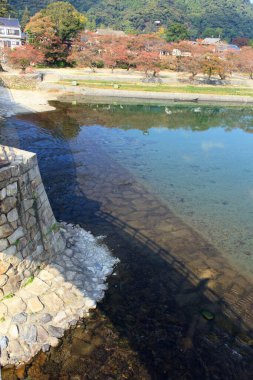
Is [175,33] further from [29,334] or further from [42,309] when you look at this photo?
[29,334]

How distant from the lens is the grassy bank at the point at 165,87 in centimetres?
4469

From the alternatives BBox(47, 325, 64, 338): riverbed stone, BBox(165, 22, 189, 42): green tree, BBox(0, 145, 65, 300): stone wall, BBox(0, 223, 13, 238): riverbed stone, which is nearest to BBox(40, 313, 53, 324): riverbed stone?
BBox(47, 325, 64, 338): riverbed stone

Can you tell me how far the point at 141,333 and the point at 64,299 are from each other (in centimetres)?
245

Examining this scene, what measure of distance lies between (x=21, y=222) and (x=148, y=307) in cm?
472

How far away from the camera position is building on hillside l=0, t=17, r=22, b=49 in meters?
68.4

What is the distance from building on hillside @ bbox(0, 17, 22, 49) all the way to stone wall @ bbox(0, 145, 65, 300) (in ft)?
227

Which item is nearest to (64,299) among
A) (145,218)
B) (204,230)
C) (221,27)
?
(145,218)

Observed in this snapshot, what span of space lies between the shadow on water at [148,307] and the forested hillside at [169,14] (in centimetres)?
10919

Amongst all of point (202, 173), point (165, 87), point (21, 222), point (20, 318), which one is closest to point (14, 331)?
point (20, 318)

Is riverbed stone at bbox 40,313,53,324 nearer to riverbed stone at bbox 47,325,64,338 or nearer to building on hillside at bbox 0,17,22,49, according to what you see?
riverbed stone at bbox 47,325,64,338

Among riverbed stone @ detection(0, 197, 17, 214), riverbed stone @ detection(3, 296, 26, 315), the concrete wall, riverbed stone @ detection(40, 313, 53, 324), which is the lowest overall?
riverbed stone @ detection(40, 313, 53, 324)

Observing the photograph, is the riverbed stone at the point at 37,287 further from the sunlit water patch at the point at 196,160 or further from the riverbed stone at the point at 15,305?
the sunlit water patch at the point at 196,160

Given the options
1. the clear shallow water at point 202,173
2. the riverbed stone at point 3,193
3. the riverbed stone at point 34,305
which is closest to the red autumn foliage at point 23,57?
the clear shallow water at point 202,173

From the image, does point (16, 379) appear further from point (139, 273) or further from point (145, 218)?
point (145, 218)
